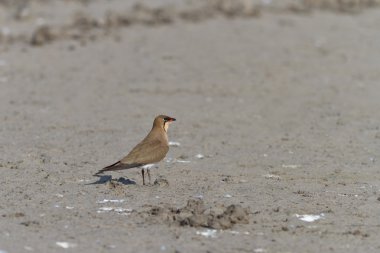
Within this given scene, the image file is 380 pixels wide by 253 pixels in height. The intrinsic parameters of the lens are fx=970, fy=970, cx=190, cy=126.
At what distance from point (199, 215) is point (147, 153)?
58.8 inches

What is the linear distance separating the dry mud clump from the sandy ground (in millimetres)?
31

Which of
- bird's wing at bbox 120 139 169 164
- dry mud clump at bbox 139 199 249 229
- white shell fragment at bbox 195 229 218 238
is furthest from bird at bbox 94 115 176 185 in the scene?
white shell fragment at bbox 195 229 218 238

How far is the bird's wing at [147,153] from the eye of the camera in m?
8.58

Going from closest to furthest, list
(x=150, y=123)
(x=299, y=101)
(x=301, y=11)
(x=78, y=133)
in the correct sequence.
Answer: (x=78, y=133) < (x=150, y=123) < (x=299, y=101) < (x=301, y=11)

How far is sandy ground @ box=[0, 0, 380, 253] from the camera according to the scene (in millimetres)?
7332

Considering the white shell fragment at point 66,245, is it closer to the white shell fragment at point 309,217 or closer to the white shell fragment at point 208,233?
the white shell fragment at point 208,233

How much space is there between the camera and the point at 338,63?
1659 centimetres

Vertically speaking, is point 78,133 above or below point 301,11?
below

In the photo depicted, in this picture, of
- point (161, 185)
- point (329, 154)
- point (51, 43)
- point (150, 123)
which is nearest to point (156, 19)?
point (51, 43)

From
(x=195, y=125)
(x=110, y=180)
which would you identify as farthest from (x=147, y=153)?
(x=195, y=125)

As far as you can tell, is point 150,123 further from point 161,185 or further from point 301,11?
point 301,11

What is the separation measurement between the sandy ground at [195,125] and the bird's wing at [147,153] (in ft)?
A: 0.82

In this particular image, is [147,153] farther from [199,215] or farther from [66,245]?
[66,245]

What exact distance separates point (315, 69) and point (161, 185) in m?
7.86
